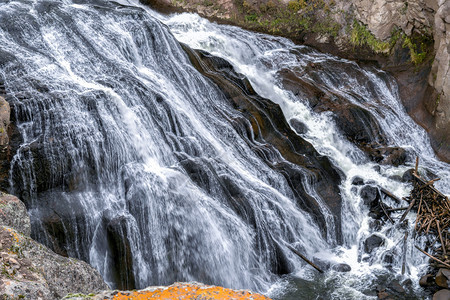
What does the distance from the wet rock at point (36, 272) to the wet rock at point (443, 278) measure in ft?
22.3

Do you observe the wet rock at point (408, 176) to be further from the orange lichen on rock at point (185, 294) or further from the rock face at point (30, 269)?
the rock face at point (30, 269)

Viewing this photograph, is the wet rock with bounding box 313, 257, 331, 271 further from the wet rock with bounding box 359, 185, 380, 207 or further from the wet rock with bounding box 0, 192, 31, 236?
the wet rock with bounding box 0, 192, 31, 236

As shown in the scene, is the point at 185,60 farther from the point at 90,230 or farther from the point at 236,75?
the point at 90,230

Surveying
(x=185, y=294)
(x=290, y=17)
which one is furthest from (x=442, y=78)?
(x=185, y=294)

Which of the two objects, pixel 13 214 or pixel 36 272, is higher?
pixel 13 214

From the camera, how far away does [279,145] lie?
1188 cm

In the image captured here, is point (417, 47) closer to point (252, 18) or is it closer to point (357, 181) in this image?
point (252, 18)

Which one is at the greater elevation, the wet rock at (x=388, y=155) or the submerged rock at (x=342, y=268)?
the wet rock at (x=388, y=155)

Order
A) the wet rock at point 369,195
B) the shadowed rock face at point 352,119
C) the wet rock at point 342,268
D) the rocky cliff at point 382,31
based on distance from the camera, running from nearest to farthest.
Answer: the wet rock at point 342,268, the wet rock at point 369,195, the shadowed rock face at point 352,119, the rocky cliff at point 382,31

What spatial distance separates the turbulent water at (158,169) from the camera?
856 cm

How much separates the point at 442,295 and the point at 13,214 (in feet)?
26.4

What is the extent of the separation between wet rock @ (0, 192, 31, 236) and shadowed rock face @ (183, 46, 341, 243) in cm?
642

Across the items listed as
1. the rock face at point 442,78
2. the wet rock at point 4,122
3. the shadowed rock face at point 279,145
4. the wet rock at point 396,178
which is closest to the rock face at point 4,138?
the wet rock at point 4,122

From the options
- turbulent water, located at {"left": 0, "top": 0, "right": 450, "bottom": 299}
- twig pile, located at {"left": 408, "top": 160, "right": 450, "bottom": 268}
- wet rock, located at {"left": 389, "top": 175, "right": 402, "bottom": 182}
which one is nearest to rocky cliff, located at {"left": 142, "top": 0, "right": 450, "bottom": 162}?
turbulent water, located at {"left": 0, "top": 0, "right": 450, "bottom": 299}
